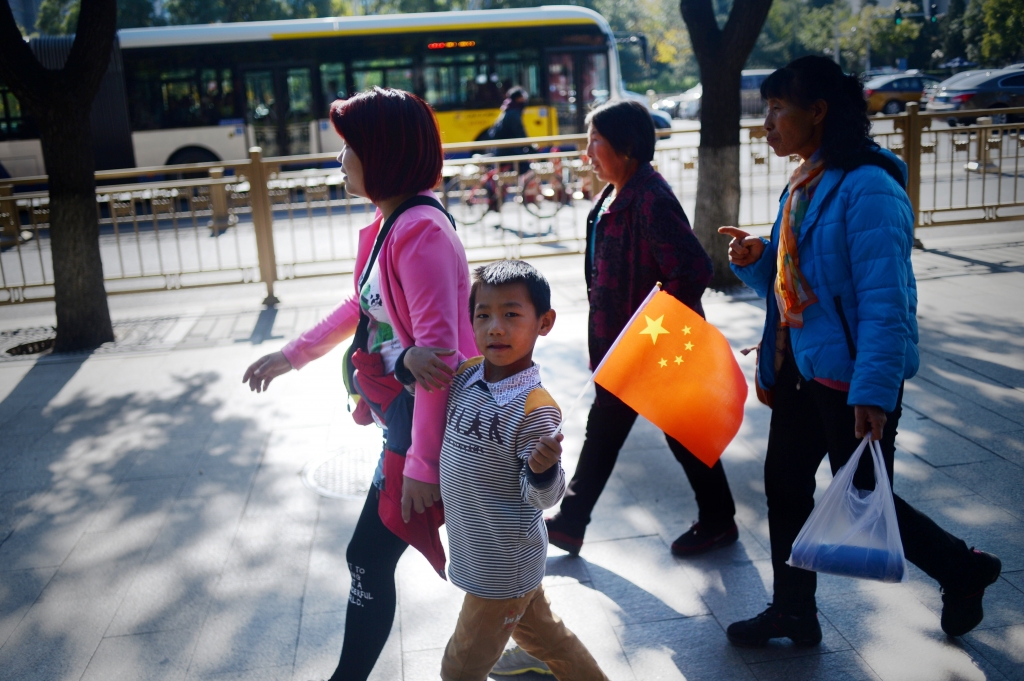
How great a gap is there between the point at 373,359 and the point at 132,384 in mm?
4560

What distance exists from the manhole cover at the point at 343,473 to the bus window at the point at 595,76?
16.0 metres

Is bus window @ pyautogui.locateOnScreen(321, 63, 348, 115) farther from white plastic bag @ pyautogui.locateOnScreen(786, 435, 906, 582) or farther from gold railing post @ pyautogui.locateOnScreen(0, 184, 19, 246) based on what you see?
white plastic bag @ pyautogui.locateOnScreen(786, 435, 906, 582)

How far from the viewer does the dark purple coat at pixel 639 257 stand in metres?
3.34

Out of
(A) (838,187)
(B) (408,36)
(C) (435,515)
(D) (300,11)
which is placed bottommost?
(C) (435,515)

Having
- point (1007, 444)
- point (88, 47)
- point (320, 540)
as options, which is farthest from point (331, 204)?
point (1007, 444)

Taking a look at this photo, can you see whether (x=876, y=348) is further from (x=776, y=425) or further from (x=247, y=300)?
(x=247, y=300)

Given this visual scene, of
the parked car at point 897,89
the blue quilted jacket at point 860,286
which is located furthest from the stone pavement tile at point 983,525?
the parked car at point 897,89

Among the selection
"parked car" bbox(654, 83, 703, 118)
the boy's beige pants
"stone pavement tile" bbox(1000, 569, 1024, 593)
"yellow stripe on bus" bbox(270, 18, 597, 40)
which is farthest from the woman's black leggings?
"parked car" bbox(654, 83, 703, 118)

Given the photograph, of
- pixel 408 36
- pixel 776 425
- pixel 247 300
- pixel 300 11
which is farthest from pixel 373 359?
pixel 300 11

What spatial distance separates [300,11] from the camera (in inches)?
1638

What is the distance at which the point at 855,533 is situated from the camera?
2.47 metres

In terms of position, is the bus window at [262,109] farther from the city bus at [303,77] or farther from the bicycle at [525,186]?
the bicycle at [525,186]

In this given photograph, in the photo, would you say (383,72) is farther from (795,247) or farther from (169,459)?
(795,247)

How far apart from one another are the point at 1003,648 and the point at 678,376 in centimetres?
137
